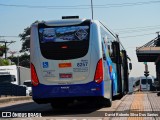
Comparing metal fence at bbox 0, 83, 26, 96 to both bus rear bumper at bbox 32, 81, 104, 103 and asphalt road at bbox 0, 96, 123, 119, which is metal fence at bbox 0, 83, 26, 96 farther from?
bus rear bumper at bbox 32, 81, 104, 103

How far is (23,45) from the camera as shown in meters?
114

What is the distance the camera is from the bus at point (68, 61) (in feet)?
50.0

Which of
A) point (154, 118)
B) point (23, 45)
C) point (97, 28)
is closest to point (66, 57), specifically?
point (97, 28)

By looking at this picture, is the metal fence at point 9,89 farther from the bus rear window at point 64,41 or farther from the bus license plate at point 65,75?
the bus license plate at point 65,75

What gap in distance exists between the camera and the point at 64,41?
15.5 metres

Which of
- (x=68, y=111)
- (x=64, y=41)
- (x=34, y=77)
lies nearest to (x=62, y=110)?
(x=68, y=111)

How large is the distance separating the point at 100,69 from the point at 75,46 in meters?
1.19

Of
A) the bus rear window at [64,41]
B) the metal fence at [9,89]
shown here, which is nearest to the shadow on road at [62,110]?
the bus rear window at [64,41]

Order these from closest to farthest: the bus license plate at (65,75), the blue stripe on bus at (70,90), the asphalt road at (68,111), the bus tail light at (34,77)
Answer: the asphalt road at (68,111) → the blue stripe on bus at (70,90) → the bus license plate at (65,75) → the bus tail light at (34,77)

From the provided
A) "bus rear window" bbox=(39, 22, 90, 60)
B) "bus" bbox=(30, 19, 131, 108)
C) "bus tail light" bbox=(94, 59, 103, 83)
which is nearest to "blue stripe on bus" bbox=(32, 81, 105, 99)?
"bus" bbox=(30, 19, 131, 108)

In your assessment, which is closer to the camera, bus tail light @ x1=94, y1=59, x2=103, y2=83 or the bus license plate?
bus tail light @ x1=94, y1=59, x2=103, y2=83

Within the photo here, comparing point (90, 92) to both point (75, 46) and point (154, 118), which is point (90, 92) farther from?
point (154, 118)

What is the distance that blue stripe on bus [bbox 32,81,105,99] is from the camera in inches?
598

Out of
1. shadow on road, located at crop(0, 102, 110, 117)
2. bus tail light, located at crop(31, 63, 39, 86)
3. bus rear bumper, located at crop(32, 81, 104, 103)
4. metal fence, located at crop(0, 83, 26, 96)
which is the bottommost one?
metal fence, located at crop(0, 83, 26, 96)
